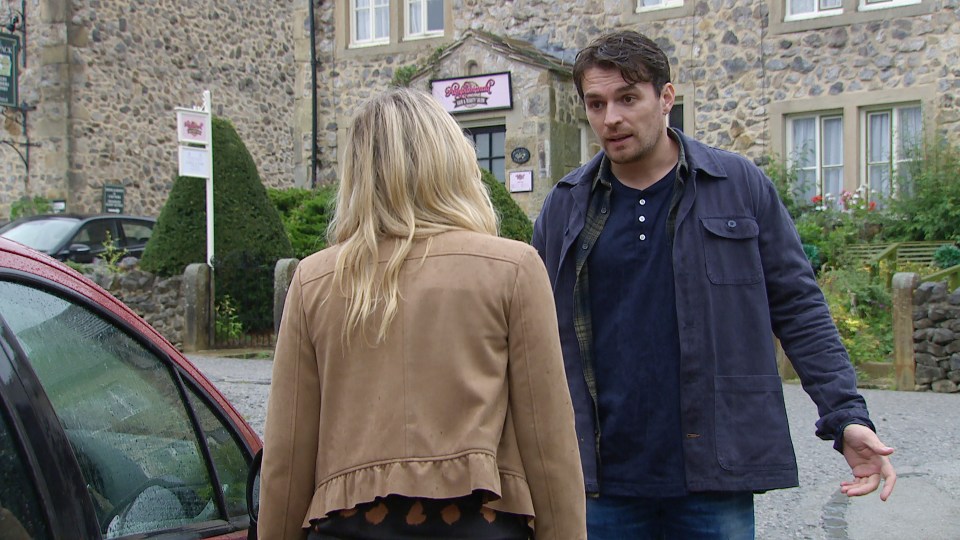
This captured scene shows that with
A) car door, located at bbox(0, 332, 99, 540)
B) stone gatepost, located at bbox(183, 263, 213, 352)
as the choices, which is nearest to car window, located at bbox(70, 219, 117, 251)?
stone gatepost, located at bbox(183, 263, 213, 352)

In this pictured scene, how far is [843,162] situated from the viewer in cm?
1474

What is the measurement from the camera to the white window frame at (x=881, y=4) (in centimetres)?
1441

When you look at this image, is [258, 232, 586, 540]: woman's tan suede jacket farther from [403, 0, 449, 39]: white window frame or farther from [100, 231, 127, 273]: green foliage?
[403, 0, 449, 39]: white window frame

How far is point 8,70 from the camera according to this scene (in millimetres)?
21594

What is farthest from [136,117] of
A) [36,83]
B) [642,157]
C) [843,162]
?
[642,157]

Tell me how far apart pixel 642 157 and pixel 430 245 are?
41.3 inches

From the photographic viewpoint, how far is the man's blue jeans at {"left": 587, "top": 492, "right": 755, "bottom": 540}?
284cm

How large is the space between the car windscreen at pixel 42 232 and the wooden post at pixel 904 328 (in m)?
11.6

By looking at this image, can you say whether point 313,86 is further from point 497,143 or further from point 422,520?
point 422,520

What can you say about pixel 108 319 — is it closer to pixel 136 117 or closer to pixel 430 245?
pixel 430 245

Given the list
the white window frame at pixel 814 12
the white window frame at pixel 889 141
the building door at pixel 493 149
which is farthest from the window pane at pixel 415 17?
the white window frame at pixel 889 141

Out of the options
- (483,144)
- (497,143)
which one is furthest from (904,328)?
(483,144)

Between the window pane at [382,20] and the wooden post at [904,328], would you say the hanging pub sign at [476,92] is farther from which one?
the wooden post at [904,328]

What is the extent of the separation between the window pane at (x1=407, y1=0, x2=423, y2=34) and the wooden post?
10142mm
